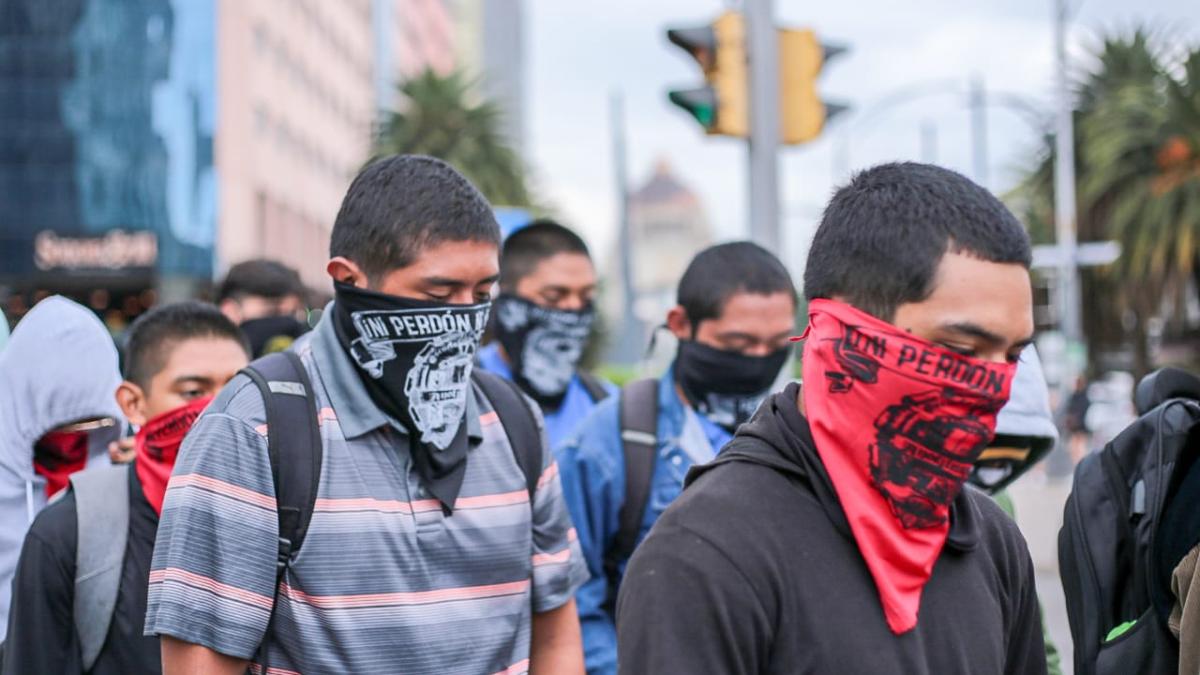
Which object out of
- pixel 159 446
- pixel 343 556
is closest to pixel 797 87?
pixel 159 446

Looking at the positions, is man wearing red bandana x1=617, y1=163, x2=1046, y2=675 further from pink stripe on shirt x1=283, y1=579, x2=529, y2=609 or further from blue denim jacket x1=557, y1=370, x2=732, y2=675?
blue denim jacket x1=557, y1=370, x2=732, y2=675

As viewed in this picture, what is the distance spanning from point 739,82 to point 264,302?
119 inches

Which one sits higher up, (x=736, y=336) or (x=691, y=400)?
(x=736, y=336)

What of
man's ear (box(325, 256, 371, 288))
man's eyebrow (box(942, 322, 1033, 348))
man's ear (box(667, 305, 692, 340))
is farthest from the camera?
man's ear (box(667, 305, 692, 340))

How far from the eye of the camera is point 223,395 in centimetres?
277

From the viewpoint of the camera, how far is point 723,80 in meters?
8.06

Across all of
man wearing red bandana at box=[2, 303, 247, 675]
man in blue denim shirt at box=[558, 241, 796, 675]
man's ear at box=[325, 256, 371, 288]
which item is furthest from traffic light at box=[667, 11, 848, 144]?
man's ear at box=[325, 256, 371, 288]

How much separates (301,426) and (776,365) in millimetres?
1922

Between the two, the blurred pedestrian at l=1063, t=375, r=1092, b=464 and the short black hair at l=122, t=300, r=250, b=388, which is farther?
the blurred pedestrian at l=1063, t=375, r=1092, b=464

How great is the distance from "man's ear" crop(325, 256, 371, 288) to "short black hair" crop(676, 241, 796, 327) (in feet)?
5.20

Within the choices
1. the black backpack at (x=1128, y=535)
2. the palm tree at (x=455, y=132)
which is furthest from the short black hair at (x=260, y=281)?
the palm tree at (x=455, y=132)

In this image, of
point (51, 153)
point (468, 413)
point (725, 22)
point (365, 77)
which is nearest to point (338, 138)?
point (365, 77)

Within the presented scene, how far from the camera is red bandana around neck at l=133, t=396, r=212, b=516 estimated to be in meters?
3.54

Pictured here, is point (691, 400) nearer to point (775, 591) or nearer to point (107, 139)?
point (775, 591)
